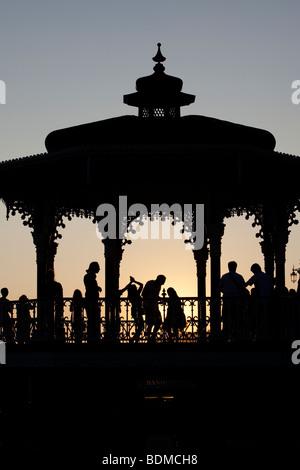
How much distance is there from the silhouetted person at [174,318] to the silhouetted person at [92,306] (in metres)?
1.55

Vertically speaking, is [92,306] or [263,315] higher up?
[92,306]

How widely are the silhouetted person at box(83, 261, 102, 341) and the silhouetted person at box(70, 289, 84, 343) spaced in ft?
0.49

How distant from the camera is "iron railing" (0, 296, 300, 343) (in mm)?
31453

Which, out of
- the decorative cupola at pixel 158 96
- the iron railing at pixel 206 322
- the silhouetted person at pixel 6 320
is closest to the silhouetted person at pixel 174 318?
the iron railing at pixel 206 322

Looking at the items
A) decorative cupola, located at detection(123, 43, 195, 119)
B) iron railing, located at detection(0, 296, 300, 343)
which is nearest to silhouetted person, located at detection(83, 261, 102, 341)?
iron railing, located at detection(0, 296, 300, 343)

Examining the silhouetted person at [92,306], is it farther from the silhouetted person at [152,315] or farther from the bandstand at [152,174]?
the silhouetted person at [152,315]

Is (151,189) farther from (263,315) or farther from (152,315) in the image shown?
(263,315)

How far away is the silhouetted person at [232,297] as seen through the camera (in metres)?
31.5

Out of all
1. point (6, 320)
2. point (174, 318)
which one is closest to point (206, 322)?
point (174, 318)

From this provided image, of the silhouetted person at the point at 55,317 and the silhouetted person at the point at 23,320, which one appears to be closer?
the silhouetted person at the point at 55,317

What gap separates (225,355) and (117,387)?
9.13 feet

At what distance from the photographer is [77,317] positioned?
105 feet

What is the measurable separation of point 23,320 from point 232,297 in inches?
193

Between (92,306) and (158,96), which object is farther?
(158,96)
